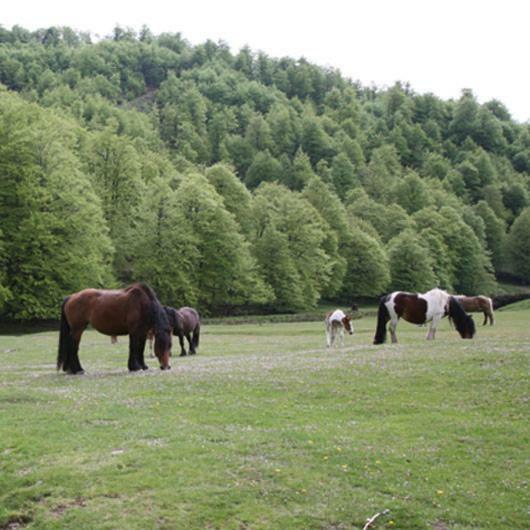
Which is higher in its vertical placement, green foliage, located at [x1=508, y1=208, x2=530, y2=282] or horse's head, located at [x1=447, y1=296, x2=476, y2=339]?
green foliage, located at [x1=508, y1=208, x2=530, y2=282]

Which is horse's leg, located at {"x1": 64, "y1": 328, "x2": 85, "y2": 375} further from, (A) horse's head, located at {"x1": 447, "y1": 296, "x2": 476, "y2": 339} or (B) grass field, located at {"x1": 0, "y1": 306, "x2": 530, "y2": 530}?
(A) horse's head, located at {"x1": 447, "y1": 296, "x2": 476, "y2": 339}

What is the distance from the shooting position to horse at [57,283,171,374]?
2142 cm

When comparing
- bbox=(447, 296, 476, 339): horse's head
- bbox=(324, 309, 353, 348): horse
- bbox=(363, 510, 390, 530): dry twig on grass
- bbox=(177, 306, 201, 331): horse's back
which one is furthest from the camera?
bbox=(324, 309, 353, 348): horse

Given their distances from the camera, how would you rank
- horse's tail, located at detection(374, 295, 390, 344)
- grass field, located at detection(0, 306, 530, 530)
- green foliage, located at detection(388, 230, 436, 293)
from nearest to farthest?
grass field, located at detection(0, 306, 530, 530) → horse's tail, located at detection(374, 295, 390, 344) → green foliage, located at detection(388, 230, 436, 293)

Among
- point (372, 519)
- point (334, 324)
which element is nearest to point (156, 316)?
point (334, 324)

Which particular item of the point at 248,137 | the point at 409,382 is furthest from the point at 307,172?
the point at 409,382

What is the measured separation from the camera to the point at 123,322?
71.3 feet

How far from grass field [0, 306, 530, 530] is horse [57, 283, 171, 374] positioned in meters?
1.75

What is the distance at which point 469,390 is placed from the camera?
53.5 ft

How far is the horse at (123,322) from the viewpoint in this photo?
21422 mm

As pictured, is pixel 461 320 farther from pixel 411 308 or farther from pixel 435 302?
pixel 411 308

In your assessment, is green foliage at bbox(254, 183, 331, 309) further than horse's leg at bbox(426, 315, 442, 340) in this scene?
Yes

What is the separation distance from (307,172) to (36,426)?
140485 mm

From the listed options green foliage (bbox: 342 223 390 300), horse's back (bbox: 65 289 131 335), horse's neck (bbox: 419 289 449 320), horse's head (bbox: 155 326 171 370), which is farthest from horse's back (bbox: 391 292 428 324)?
green foliage (bbox: 342 223 390 300)
